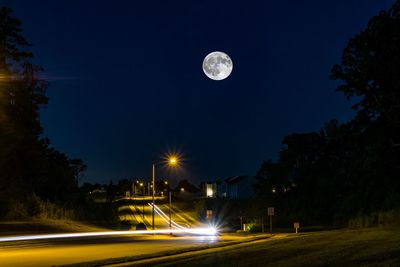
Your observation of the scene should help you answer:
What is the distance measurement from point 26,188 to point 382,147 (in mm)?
35804

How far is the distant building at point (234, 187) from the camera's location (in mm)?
145125

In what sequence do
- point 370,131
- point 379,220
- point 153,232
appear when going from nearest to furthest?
point 370,131 < point 379,220 < point 153,232

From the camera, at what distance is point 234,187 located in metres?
148

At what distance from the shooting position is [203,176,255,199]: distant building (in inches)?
5714

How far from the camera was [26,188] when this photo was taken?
60.9m

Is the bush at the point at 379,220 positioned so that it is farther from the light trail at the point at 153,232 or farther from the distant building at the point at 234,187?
the distant building at the point at 234,187

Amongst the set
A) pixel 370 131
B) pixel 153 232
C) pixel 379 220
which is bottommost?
pixel 153 232

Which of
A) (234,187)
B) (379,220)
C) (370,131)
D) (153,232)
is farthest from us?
(234,187)

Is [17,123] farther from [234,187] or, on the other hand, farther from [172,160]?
[234,187]

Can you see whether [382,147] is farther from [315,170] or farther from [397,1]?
[315,170]

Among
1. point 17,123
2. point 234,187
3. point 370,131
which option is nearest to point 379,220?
point 370,131

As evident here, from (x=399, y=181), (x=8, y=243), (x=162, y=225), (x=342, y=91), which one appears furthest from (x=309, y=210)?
(x=8, y=243)

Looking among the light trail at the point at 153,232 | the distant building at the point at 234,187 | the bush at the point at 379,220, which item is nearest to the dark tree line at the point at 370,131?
the bush at the point at 379,220

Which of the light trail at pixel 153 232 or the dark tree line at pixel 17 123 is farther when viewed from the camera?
the dark tree line at pixel 17 123
